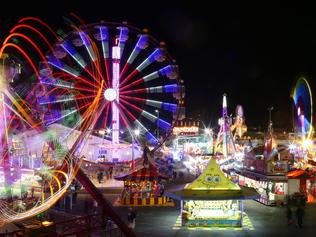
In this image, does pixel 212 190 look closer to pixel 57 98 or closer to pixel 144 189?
pixel 144 189

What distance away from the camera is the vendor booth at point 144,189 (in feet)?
94.3

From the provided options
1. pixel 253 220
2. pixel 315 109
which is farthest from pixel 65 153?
pixel 315 109

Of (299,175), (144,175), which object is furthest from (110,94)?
(299,175)

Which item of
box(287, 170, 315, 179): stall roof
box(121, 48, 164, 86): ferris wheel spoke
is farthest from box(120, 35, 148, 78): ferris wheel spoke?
box(287, 170, 315, 179): stall roof

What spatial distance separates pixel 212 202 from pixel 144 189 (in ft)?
27.9

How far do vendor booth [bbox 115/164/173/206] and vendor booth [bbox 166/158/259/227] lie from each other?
713 centimetres

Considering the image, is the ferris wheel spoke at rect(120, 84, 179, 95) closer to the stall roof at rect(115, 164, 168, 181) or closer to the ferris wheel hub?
the ferris wheel hub

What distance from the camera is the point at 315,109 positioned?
78312mm

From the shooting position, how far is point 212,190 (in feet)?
69.4

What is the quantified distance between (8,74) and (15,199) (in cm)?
604

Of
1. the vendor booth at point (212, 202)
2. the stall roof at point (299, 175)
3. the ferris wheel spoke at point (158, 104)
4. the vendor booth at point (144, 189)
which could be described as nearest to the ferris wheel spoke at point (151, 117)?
the ferris wheel spoke at point (158, 104)

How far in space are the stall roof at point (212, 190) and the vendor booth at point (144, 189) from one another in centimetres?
713

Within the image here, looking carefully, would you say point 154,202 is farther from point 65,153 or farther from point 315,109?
point 315,109

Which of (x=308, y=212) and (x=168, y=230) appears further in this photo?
(x=308, y=212)
